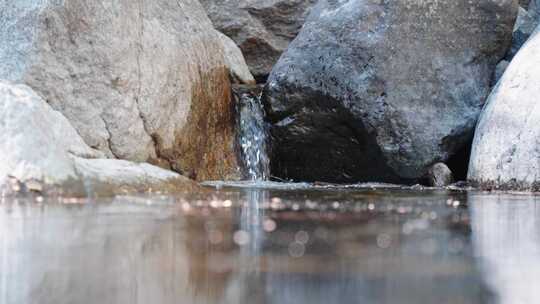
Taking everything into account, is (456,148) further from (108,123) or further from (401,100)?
(108,123)

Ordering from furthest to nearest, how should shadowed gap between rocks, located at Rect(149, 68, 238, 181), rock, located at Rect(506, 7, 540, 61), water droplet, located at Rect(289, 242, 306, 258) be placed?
rock, located at Rect(506, 7, 540, 61) → shadowed gap between rocks, located at Rect(149, 68, 238, 181) → water droplet, located at Rect(289, 242, 306, 258)

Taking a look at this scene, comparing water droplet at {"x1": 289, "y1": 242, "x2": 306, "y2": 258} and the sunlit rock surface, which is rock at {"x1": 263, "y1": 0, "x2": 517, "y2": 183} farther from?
water droplet at {"x1": 289, "y1": 242, "x2": 306, "y2": 258}

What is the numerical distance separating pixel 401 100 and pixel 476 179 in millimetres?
1068

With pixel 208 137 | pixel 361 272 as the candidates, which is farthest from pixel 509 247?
pixel 208 137

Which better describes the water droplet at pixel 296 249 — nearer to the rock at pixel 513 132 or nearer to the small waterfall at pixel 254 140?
the rock at pixel 513 132

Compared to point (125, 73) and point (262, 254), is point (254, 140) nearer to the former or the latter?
point (125, 73)

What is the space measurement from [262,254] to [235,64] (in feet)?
24.5

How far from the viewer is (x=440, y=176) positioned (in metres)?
8.31

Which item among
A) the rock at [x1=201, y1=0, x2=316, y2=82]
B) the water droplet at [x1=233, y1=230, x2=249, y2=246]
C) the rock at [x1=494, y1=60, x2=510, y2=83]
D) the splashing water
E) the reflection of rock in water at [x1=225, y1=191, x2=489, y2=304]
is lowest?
the reflection of rock in water at [x1=225, y1=191, x2=489, y2=304]

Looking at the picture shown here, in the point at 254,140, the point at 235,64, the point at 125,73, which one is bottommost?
the point at 254,140

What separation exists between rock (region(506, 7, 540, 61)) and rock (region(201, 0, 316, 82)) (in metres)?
3.22

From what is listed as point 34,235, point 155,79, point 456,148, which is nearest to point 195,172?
point 155,79

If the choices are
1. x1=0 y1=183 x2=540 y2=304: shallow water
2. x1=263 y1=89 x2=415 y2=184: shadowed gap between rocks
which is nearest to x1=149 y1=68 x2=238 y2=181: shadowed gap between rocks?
x1=263 y1=89 x2=415 y2=184: shadowed gap between rocks

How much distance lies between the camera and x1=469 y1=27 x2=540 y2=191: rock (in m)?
7.54
